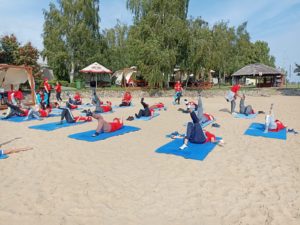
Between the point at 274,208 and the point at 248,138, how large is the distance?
15.0 ft

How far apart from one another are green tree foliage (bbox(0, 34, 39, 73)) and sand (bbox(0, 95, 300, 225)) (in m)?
18.0

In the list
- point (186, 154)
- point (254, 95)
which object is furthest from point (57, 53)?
point (186, 154)

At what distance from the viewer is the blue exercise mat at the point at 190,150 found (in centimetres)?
628

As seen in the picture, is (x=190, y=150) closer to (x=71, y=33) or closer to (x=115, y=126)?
(x=115, y=126)

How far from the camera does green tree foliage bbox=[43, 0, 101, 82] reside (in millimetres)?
28516

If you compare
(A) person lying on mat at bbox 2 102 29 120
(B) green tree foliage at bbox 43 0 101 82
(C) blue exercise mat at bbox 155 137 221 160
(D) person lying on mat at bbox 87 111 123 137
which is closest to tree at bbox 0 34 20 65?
(B) green tree foliage at bbox 43 0 101 82

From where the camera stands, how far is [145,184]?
187 inches

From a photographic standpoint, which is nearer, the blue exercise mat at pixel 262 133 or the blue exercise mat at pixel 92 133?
the blue exercise mat at pixel 92 133

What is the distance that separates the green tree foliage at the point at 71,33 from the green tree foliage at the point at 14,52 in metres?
5.13

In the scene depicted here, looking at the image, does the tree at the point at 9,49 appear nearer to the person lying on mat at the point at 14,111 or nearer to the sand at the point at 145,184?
the person lying on mat at the point at 14,111

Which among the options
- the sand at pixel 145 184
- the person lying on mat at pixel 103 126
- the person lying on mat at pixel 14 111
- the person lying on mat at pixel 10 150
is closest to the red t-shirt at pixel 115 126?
the person lying on mat at pixel 103 126

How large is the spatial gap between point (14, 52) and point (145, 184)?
22449 millimetres

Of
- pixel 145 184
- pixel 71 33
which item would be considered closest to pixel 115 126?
Answer: pixel 145 184

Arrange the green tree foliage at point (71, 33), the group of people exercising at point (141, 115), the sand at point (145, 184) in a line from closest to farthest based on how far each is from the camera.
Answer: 1. the sand at point (145, 184)
2. the group of people exercising at point (141, 115)
3. the green tree foliage at point (71, 33)
